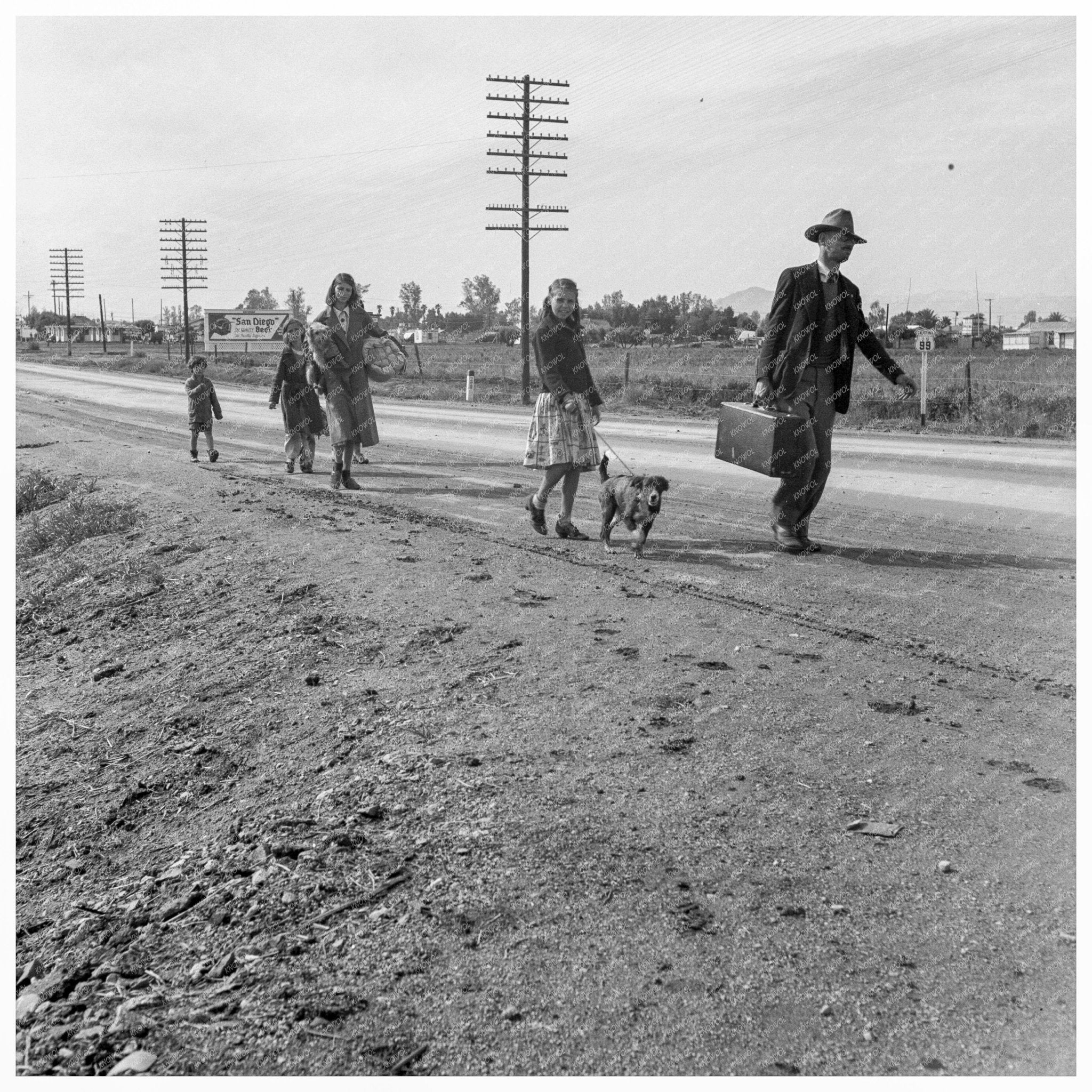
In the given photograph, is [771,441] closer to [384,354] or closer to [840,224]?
[840,224]

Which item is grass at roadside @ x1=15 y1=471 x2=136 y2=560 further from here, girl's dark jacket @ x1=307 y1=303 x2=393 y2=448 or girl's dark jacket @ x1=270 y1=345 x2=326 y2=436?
girl's dark jacket @ x1=270 y1=345 x2=326 y2=436

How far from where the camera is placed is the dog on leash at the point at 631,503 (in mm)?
7391

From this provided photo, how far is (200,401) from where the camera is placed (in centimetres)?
1401

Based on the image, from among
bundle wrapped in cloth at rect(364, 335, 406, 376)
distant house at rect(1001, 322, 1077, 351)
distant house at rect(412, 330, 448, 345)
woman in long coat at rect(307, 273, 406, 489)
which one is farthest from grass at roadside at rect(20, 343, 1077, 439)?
distant house at rect(412, 330, 448, 345)

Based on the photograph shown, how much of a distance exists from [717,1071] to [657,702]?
2.18 metres

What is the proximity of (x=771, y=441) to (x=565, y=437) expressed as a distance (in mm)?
1508

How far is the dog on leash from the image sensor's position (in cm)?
739

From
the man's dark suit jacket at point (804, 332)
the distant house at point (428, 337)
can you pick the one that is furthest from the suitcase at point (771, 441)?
the distant house at point (428, 337)

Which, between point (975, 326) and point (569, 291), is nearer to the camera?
point (569, 291)

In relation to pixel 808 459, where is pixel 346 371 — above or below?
above

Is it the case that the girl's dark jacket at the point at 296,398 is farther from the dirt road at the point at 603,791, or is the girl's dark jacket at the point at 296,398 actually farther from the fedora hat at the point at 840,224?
the fedora hat at the point at 840,224

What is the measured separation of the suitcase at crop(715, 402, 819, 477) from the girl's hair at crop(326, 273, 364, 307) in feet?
14.2

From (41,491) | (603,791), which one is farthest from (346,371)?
(603,791)

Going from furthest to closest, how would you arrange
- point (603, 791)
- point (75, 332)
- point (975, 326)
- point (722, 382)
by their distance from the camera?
point (75, 332), point (975, 326), point (722, 382), point (603, 791)
